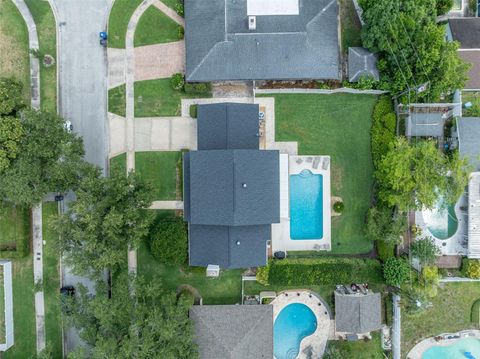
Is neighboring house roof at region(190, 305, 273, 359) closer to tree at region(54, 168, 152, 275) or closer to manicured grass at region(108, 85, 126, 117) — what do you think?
tree at region(54, 168, 152, 275)

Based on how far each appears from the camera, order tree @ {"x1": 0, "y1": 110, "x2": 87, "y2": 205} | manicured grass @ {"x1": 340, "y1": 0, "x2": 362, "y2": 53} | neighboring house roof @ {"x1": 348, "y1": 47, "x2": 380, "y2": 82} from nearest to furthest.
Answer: tree @ {"x1": 0, "y1": 110, "x2": 87, "y2": 205}, neighboring house roof @ {"x1": 348, "y1": 47, "x2": 380, "y2": 82}, manicured grass @ {"x1": 340, "y1": 0, "x2": 362, "y2": 53}

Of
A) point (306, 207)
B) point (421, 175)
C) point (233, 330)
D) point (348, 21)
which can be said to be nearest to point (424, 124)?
point (421, 175)

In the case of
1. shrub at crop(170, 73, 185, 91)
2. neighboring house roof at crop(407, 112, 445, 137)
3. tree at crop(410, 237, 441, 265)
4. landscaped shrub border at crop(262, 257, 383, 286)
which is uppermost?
shrub at crop(170, 73, 185, 91)

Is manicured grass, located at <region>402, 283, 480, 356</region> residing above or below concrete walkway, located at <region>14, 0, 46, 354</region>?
below

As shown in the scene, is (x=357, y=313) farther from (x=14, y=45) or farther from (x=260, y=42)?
(x=14, y=45)

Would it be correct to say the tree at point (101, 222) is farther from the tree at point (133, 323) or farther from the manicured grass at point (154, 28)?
the manicured grass at point (154, 28)

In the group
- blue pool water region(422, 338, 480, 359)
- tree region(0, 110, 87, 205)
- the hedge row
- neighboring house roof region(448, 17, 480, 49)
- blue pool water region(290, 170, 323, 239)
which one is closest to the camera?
tree region(0, 110, 87, 205)

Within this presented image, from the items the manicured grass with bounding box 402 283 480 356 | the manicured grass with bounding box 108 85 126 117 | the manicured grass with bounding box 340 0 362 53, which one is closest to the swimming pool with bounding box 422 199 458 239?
the manicured grass with bounding box 402 283 480 356
